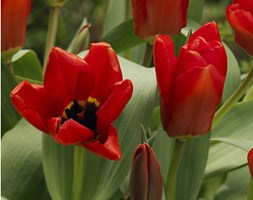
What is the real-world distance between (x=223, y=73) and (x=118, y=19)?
0.35 m

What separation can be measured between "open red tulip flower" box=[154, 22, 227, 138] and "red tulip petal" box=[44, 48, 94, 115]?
2.0 inches

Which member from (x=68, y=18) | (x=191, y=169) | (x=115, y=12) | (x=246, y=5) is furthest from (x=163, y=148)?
(x=68, y=18)

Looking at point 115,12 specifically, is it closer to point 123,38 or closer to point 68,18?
point 123,38

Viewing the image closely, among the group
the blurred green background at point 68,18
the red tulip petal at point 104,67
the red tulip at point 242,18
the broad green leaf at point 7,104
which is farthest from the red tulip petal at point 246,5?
the blurred green background at point 68,18

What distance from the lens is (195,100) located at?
1.87 ft

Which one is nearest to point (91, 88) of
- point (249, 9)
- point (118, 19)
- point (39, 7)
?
point (249, 9)

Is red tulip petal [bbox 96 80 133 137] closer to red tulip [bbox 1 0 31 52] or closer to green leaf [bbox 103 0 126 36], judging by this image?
red tulip [bbox 1 0 31 52]

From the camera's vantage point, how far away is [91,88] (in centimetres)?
58

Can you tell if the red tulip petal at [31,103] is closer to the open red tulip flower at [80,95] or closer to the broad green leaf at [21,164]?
the open red tulip flower at [80,95]

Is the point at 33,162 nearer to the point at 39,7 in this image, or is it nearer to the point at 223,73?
the point at 223,73

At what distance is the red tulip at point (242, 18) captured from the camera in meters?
0.60

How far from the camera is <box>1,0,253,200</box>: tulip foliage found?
1.82ft

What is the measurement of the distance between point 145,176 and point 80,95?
0.25ft

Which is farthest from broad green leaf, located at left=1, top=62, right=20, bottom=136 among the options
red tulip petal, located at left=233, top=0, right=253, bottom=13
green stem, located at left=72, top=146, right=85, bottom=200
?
red tulip petal, located at left=233, top=0, right=253, bottom=13
